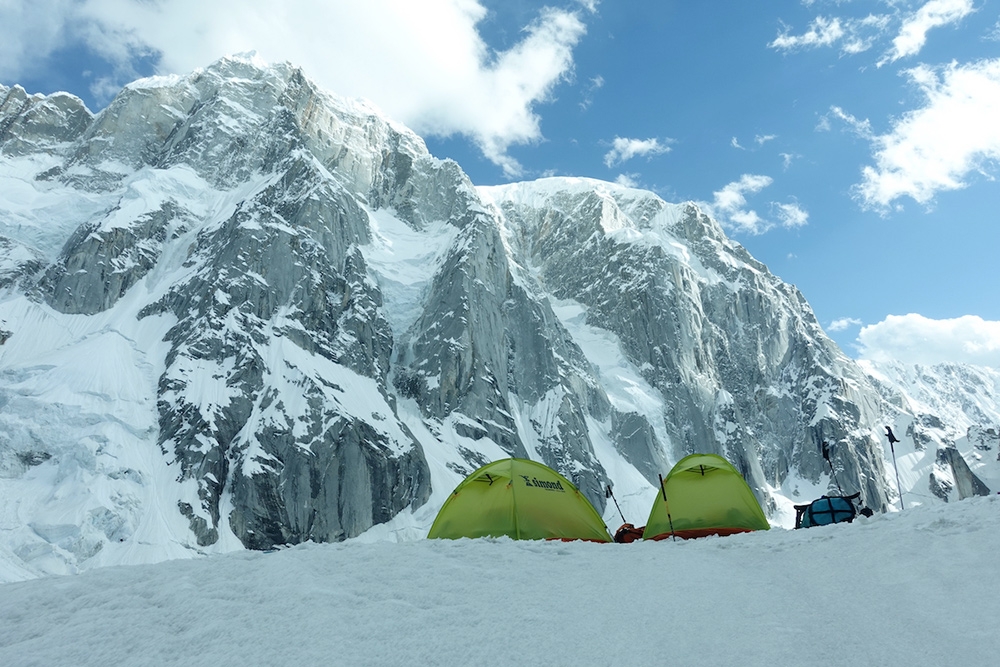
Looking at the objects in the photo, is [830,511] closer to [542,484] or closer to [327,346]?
[542,484]

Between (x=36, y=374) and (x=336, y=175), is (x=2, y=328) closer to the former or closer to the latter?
(x=36, y=374)

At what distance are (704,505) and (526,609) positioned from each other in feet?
36.2

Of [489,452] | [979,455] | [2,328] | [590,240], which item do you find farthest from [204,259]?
[979,455]

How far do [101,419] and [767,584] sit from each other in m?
96.3

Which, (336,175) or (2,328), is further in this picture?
(336,175)

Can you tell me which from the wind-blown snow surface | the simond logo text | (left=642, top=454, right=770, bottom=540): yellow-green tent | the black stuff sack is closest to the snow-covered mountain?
(left=642, top=454, right=770, bottom=540): yellow-green tent

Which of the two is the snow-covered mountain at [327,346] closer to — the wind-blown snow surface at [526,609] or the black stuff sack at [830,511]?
the black stuff sack at [830,511]

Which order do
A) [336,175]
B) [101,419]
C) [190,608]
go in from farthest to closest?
1. [336,175]
2. [101,419]
3. [190,608]

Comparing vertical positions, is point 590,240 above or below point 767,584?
above

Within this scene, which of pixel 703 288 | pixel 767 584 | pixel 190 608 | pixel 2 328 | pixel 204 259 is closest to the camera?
pixel 190 608

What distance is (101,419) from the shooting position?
8494cm

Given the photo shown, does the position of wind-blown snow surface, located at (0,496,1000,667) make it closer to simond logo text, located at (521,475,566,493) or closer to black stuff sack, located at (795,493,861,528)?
black stuff sack, located at (795,493,861,528)

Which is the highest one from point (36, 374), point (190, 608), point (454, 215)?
point (454, 215)

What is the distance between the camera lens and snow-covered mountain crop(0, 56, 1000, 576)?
8394cm
